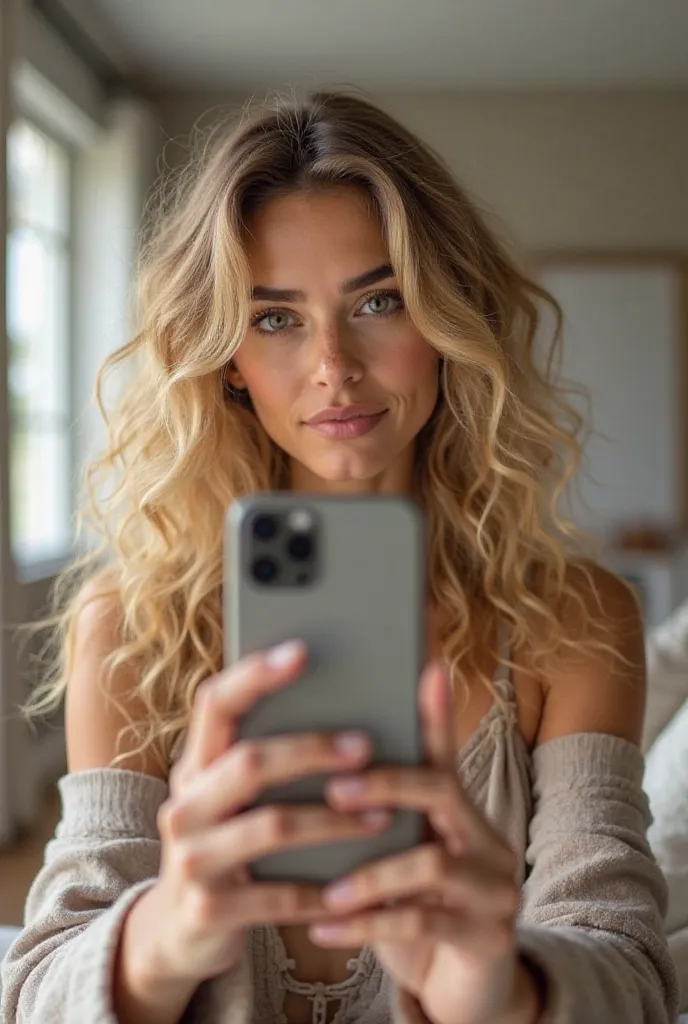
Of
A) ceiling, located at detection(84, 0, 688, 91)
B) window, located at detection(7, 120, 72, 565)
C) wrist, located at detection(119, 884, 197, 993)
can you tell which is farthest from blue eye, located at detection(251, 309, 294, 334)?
window, located at detection(7, 120, 72, 565)

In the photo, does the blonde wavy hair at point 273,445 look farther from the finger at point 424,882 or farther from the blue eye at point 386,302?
the finger at point 424,882

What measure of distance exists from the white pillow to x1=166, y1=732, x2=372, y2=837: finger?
3.24ft

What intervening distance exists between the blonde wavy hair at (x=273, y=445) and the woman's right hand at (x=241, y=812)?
44 centimetres

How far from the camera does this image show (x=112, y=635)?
1.09 meters

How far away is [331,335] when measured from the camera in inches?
40.8

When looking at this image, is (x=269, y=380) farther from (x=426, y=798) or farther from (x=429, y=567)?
(x=426, y=798)

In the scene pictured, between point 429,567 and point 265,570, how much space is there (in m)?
0.62

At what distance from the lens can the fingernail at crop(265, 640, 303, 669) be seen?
585mm

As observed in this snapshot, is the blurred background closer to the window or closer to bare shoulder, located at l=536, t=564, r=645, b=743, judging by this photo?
the window

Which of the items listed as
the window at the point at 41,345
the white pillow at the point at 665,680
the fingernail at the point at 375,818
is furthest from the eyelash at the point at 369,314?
the window at the point at 41,345

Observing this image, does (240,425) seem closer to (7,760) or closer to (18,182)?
(7,760)

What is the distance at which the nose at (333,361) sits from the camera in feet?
3.37

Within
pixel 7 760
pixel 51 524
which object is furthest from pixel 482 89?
pixel 7 760

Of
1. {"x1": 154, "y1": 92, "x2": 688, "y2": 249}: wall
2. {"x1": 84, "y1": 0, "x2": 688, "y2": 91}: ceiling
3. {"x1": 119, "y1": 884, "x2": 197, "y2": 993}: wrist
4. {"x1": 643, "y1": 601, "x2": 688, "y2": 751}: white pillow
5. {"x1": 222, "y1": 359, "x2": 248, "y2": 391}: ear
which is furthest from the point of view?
{"x1": 154, "y1": 92, "x2": 688, "y2": 249}: wall
